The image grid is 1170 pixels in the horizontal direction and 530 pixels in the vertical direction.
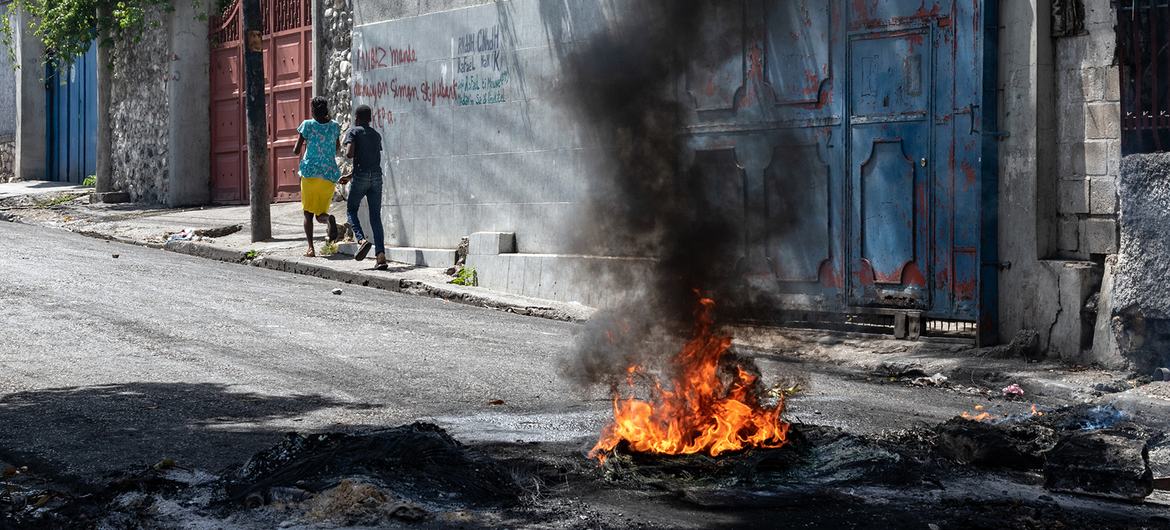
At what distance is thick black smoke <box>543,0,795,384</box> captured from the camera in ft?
18.3

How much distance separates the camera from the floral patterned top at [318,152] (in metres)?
13.6

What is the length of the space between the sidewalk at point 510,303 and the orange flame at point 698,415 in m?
0.39

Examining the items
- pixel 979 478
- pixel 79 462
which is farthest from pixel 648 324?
pixel 79 462

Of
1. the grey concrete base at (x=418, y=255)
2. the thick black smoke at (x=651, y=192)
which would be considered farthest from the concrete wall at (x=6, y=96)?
the thick black smoke at (x=651, y=192)

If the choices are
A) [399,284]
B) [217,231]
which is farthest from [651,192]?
[217,231]

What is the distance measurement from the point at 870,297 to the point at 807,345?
2.01 feet

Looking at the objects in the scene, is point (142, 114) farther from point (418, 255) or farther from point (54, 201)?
point (418, 255)

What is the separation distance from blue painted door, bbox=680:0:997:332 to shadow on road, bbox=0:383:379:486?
327 centimetres

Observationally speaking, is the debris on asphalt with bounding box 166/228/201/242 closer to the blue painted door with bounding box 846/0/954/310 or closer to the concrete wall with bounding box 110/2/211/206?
the concrete wall with bounding box 110/2/211/206

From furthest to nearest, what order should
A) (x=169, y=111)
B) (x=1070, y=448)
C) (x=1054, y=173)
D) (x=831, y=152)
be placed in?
(x=169, y=111) < (x=831, y=152) < (x=1054, y=173) < (x=1070, y=448)

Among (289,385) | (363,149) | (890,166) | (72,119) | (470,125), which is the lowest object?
(289,385)

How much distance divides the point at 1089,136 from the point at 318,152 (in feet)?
27.4

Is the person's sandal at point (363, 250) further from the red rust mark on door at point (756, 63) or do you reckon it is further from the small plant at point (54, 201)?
the small plant at point (54, 201)

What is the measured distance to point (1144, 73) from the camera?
740 centimetres
